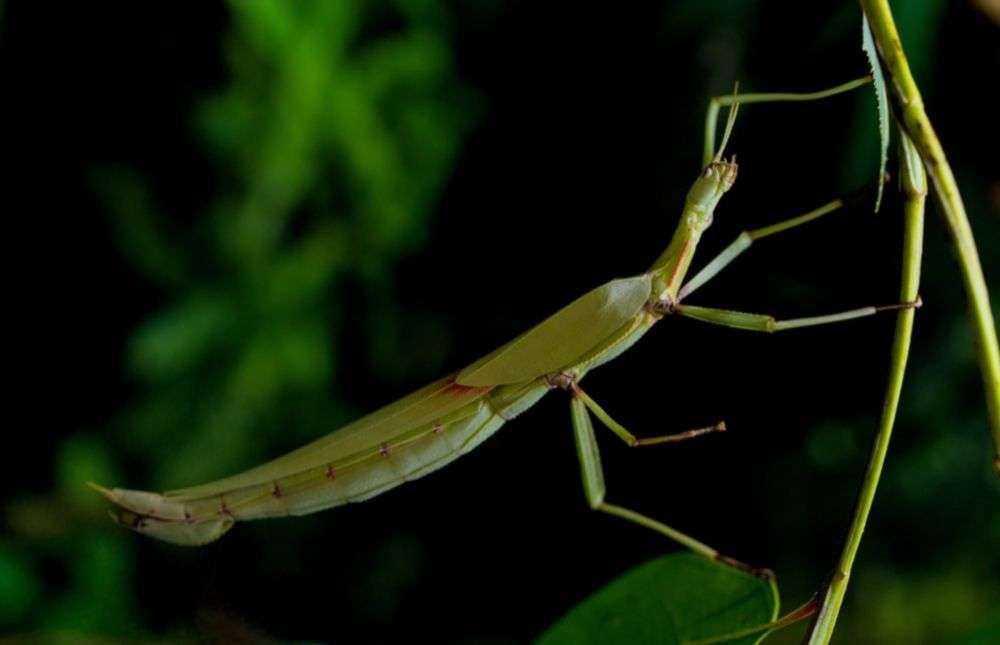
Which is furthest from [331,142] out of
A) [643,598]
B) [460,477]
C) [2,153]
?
[643,598]

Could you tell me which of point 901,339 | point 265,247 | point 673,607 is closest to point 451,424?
point 673,607

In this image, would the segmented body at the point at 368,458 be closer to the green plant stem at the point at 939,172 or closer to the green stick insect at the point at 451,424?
the green stick insect at the point at 451,424

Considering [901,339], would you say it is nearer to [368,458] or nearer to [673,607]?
[673,607]

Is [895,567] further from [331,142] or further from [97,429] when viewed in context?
[97,429]

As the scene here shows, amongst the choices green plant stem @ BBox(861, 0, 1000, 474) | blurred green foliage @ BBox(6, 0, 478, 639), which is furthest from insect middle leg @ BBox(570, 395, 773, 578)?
blurred green foliage @ BBox(6, 0, 478, 639)

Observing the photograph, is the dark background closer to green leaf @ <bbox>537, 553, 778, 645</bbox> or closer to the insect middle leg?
the insect middle leg
